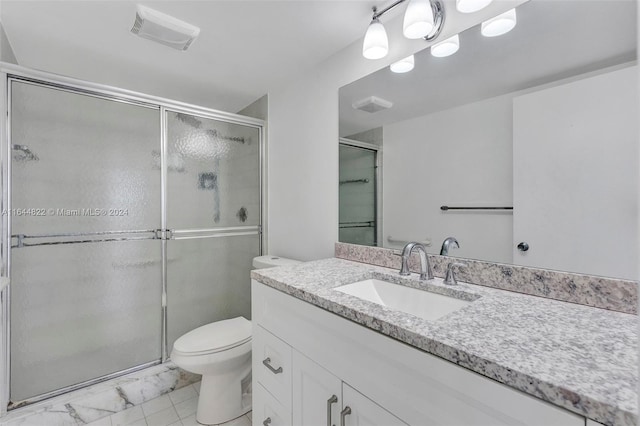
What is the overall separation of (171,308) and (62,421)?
72 cm

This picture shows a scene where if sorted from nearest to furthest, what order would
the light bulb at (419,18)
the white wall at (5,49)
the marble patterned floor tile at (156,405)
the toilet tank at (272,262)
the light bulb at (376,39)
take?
the light bulb at (419,18), the light bulb at (376,39), the white wall at (5,49), the marble patterned floor tile at (156,405), the toilet tank at (272,262)

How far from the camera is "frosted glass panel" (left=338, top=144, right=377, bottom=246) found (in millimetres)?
1528

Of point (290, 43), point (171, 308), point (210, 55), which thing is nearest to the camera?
point (290, 43)

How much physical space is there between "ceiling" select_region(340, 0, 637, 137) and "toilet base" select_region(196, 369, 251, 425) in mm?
1651

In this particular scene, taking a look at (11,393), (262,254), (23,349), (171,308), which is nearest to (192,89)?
(262,254)

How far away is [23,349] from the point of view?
151cm

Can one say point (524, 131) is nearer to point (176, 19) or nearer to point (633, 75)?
point (633, 75)

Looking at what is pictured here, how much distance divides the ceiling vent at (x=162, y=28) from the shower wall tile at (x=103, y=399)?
197 cm

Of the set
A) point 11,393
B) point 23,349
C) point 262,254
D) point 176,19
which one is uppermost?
point 176,19

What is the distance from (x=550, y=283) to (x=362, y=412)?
700 millimetres

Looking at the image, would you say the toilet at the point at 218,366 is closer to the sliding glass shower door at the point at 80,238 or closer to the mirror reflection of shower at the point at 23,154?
the sliding glass shower door at the point at 80,238

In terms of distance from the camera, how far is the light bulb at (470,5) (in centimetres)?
101

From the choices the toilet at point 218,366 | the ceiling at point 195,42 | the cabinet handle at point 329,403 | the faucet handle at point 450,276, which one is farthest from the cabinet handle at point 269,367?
the ceiling at point 195,42

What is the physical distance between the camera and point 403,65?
1340 millimetres
